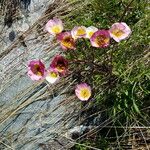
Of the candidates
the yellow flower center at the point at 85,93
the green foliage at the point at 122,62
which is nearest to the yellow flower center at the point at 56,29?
the green foliage at the point at 122,62

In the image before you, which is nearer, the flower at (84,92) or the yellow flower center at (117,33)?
the yellow flower center at (117,33)

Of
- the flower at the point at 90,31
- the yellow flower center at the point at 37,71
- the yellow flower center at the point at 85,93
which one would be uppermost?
the flower at the point at 90,31

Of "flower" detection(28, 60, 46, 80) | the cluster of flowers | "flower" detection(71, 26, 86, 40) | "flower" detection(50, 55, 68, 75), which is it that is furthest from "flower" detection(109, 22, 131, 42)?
"flower" detection(28, 60, 46, 80)

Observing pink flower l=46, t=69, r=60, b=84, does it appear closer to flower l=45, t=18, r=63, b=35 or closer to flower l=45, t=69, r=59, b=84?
flower l=45, t=69, r=59, b=84

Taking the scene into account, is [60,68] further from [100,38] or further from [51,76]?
[100,38]

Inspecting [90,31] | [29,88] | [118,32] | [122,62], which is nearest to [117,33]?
[118,32]

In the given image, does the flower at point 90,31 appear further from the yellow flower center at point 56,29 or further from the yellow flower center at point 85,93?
the yellow flower center at point 85,93
